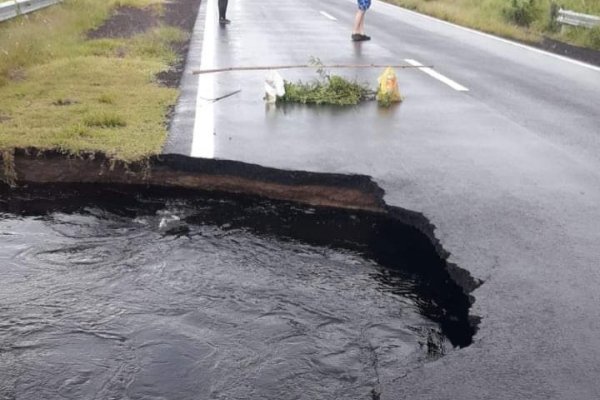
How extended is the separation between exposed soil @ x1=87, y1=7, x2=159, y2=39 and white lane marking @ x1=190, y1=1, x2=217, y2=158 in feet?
5.60

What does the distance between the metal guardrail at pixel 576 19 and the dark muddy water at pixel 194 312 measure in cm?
Result: 1142

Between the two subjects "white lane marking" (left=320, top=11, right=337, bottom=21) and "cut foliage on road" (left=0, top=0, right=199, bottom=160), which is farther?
"white lane marking" (left=320, top=11, right=337, bottom=21)

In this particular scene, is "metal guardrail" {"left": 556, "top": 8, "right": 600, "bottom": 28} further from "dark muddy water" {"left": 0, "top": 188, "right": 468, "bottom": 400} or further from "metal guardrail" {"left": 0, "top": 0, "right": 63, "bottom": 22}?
"dark muddy water" {"left": 0, "top": 188, "right": 468, "bottom": 400}

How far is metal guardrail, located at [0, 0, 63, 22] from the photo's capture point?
33.9 ft

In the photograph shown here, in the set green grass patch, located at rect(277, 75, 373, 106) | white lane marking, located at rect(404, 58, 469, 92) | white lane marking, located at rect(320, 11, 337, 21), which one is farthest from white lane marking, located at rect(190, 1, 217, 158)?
white lane marking, located at rect(320, 11, 337, 21)

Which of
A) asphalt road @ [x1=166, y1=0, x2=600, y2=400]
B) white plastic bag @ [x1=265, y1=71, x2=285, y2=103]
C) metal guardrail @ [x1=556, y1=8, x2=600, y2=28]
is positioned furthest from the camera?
metal guardrail @ [x1=556, y1=8, x2=600, y2=28]

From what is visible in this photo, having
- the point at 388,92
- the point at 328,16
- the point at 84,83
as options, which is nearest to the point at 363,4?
the point at 328,16

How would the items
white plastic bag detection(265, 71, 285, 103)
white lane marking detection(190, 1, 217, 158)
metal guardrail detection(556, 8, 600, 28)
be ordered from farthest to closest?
metal guardrail detection(556, 8, 600, 28), white plastic bag detection(265, 71, 285, 103), white lane marking detection(190, 1, 217, 158)

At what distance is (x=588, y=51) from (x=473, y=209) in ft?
33.2

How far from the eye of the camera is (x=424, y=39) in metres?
14.7

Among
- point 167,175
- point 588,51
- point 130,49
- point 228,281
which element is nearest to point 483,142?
point 167,175

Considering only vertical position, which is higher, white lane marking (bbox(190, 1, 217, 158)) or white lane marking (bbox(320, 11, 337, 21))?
white lane marking (bbox(320, 11, 337, 21))

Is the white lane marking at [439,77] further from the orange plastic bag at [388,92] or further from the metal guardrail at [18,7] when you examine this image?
the metal guardrail at [18,7]

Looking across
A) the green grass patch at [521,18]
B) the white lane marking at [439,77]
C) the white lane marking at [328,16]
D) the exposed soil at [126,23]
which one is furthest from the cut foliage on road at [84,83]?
the green grass patch at [521,18]
